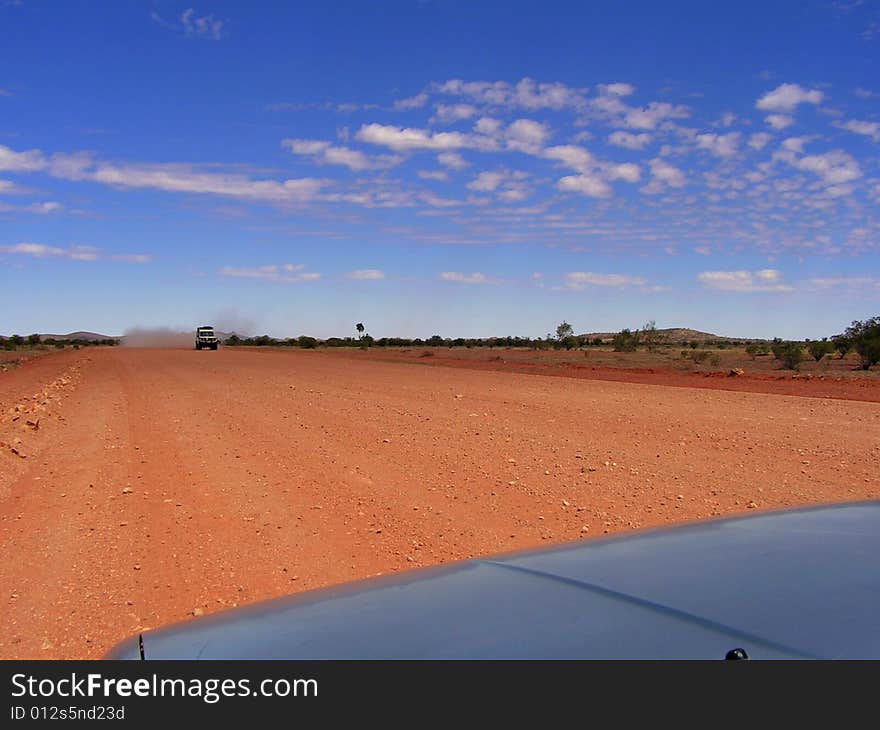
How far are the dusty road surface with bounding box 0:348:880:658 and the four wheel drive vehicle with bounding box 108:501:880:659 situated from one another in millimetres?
3323

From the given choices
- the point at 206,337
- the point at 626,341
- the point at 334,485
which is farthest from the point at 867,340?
the point at 206,337

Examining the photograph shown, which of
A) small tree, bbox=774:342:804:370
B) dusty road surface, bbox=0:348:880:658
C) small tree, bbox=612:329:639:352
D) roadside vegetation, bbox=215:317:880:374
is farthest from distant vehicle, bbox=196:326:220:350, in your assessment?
dusty road surface, bbox=0:348:880:658

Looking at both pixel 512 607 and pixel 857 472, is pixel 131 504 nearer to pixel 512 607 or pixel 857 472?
pixel 512 607

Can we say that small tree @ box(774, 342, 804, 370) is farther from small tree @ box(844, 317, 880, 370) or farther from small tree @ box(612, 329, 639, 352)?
small tree @ box(612, 329, 639, 352)

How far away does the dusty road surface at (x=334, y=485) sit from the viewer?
23.5ft

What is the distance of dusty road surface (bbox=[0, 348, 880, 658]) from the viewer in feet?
23.5

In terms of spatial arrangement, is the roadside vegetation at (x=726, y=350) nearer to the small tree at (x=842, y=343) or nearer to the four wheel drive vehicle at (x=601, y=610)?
the small tree at (x=842, y=343)

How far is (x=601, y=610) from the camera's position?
8.85 ft

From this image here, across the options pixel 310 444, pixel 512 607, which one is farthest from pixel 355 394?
pixel 512 607

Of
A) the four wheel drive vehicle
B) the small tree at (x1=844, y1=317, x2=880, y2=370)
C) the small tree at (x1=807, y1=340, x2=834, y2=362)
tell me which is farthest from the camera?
the small tree at (x1=807, y1=340, x2=834, y2=362)

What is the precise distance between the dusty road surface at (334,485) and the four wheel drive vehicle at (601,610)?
3.32 meters

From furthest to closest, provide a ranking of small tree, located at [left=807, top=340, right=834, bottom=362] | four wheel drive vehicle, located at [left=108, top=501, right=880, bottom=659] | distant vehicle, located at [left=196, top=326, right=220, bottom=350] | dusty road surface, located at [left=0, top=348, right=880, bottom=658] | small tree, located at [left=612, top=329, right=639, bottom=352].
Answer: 1. distant vehicle, located at [left=196, top=326, right=220, bottom=350]
2. small tree, located at [left=612, top=329, right=639, bottom=352]
3. small tree, located at [left=807, top=340, right=834, bottom=362]
4. dusty road surface, located at [left=0, top=348, right=880, bottom=658]
5. four wheel drive vehicle, located at [left=108, top=501, right=880, bottom=659]

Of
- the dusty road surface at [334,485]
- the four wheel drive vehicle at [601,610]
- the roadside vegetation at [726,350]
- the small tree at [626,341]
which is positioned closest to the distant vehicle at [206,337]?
the roadside vegetation at [726,350]

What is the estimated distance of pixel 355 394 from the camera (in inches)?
931
